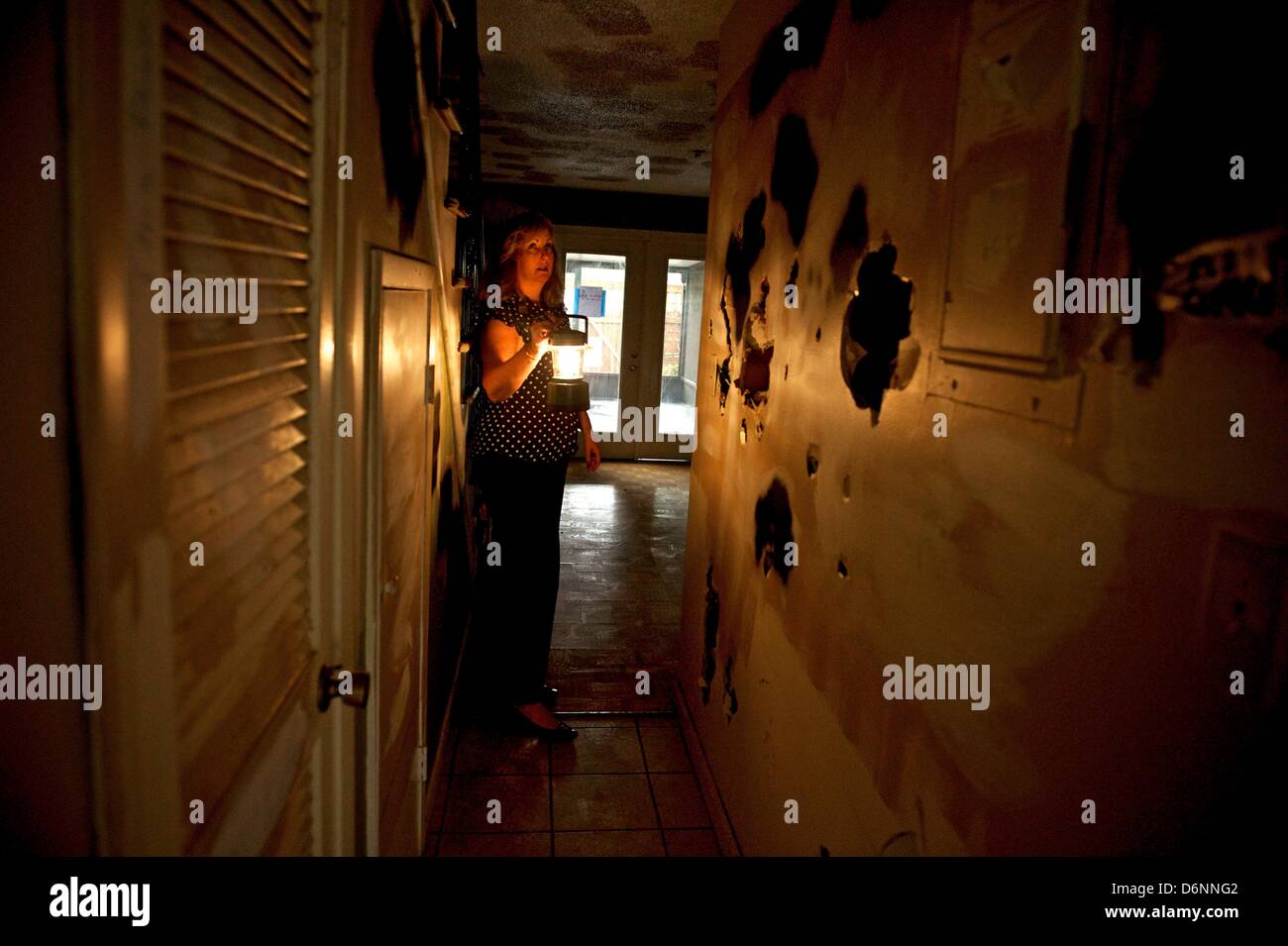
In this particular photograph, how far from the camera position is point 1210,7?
0.75 m

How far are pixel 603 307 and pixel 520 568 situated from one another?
6055 mm

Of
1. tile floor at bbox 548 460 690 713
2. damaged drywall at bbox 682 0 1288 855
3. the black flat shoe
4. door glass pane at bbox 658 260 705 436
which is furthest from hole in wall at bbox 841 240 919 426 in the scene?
door glass pane at bbox 658 260 705 436

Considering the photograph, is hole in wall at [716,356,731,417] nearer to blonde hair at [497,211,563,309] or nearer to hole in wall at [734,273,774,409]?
hole in wall at [734,273,774,409]

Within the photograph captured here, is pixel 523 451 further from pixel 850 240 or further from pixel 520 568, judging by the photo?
pixel 850 240

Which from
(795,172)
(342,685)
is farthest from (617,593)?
(342,685)

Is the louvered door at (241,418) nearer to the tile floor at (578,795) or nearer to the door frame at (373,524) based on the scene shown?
the door frame at (373,524)

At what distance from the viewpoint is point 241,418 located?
0.90m

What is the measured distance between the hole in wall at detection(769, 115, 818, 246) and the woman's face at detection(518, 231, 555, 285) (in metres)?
0.98

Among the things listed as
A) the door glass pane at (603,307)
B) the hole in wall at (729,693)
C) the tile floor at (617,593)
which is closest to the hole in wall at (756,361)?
the hole in wall at (729,693)

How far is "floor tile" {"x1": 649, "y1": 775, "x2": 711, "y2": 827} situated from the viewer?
2.67 m

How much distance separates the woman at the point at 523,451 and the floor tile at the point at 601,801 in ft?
0.98

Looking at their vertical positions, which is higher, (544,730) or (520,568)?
(520,568)

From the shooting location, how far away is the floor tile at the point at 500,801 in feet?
8.55
